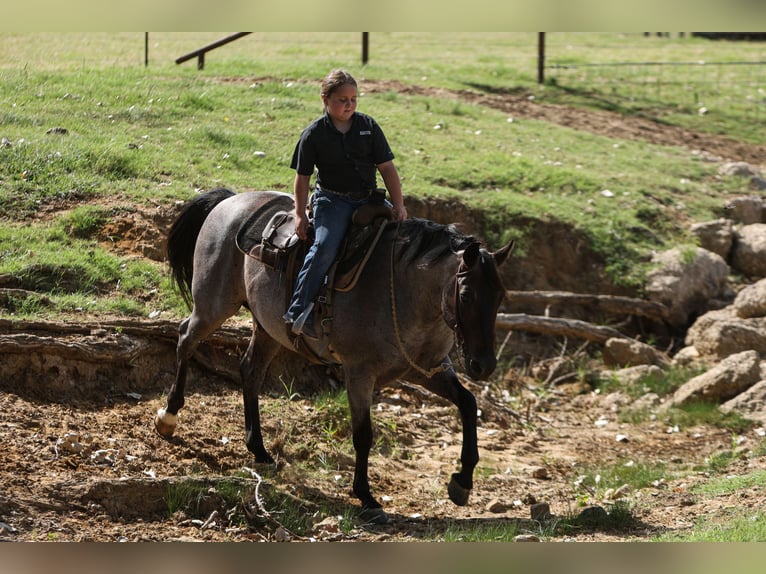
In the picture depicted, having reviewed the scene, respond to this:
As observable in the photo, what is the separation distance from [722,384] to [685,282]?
232cm

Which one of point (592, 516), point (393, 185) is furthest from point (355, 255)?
point (592, 516)

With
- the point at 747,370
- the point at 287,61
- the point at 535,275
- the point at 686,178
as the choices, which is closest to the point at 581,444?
the point at 747,370

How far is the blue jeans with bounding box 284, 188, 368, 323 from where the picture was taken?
6.78 m

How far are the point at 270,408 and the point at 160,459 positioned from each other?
1.45 meters

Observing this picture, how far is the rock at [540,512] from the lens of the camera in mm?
7004

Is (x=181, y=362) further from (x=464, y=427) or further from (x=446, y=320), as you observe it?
(x=446, y=320)

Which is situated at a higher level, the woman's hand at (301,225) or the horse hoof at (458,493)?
the woman's hand at (301,225)

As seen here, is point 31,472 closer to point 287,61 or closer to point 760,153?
point 287,61

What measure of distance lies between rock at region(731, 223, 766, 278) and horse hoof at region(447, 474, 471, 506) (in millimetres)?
7422

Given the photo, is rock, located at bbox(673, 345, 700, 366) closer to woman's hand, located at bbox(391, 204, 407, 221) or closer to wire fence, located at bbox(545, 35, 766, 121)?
woman's hand, located at bbox(391, 204, 407, 221)

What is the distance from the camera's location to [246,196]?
802 centimetres

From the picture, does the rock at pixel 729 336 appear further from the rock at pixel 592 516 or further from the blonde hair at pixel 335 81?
the blonde hair at pixel 335 81

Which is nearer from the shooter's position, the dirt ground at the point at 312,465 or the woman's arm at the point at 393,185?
the dirt ground at the point at 312,465

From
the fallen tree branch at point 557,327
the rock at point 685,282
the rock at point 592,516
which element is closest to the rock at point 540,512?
the rock at point 592,516
